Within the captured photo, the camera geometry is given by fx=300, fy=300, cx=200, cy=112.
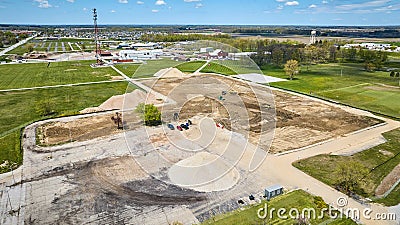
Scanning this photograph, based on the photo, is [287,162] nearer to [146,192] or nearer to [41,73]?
[146,192]

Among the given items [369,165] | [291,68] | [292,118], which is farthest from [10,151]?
[291,68]

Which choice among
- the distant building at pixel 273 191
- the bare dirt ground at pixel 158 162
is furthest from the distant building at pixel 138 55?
the distant building at pixel 273 191

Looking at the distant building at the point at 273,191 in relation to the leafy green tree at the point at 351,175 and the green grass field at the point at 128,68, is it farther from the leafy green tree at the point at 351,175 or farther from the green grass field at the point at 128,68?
the green grass field at the point at 128,68

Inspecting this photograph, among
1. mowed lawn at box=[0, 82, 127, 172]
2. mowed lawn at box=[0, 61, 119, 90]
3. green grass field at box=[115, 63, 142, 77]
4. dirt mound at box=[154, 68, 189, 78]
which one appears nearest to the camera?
mowed lawn at box=[0, 82, 127, 172]

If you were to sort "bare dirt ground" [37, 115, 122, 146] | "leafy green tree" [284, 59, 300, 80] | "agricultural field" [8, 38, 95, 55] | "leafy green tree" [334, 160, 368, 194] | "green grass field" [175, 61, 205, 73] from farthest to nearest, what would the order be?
"agricultural field" [8, 38, 95, 55]
"green grass field" [175, 61, 205, 73]
"leafy green tree" [284, 59, 300, 80]
"bare dirt ground" [37, 115, 122, 146]
"leafy green tree" [334, 160, 368, 194]

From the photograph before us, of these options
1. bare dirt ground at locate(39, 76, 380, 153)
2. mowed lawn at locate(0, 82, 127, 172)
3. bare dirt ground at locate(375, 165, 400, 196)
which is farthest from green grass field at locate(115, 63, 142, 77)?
bare dirt ground at locate(375, 165, 400, 196)

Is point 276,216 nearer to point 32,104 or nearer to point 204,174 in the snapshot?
point 204,174

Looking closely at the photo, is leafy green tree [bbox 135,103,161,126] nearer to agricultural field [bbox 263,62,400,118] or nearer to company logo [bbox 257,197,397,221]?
company logo [bbox 257,197,397,221]
